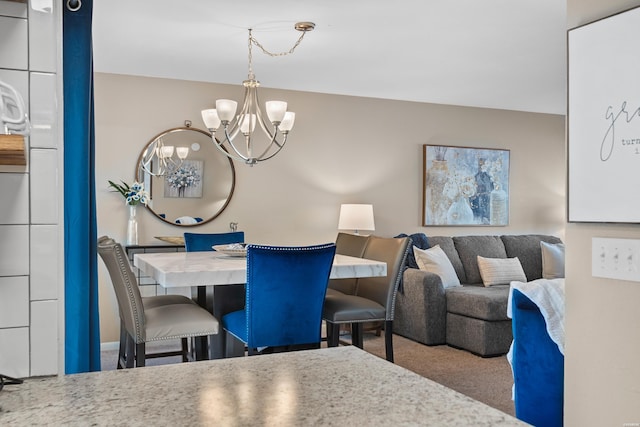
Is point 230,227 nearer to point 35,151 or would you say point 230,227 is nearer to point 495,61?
point 495,61

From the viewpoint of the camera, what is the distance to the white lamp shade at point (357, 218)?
5.63m

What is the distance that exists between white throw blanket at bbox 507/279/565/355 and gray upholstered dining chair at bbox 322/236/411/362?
3.59ft

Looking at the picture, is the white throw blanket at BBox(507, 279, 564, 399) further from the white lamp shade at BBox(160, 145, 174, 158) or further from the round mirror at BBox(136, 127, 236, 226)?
the white lamp shade at BBox(160, 145, 174, 158)

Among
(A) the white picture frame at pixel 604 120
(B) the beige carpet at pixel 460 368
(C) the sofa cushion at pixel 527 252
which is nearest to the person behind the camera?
(A) the white picture frame at pixel 604 120

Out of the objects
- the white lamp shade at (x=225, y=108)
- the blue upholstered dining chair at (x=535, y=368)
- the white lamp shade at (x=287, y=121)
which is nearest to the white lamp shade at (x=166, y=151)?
the white lamp shade at (x=287, y=121)

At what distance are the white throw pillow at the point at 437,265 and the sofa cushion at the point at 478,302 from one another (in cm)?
14

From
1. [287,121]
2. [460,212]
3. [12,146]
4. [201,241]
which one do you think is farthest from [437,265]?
[12,146]

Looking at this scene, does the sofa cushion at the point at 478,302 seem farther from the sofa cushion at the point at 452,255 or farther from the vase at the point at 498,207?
the vase at the point at 498,207

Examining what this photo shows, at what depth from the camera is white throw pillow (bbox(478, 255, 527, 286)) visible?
18.1 feet

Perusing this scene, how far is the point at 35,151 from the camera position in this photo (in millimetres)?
1197

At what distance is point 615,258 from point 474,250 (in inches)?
165

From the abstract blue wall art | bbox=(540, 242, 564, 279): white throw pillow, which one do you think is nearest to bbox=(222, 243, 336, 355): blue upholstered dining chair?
bbox=(540, 242, 564, 279): white throw pillow

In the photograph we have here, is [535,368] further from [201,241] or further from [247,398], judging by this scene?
[201,241]

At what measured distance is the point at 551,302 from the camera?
8.30 ft
